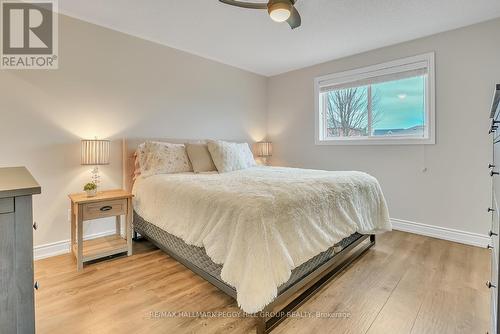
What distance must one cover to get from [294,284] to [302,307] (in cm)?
16

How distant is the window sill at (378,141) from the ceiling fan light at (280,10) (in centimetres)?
227

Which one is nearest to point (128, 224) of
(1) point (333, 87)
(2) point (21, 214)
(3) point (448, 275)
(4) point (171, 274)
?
(4) point (171, 274)

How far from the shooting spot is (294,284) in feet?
5.65

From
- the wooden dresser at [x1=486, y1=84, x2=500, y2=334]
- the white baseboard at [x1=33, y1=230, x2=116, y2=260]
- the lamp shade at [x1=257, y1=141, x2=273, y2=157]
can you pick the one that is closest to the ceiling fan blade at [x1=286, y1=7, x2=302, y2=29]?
the wooden dresser at [x1=486, y1=84, x2=500, y2=334]

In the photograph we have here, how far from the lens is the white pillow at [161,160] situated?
109 inches

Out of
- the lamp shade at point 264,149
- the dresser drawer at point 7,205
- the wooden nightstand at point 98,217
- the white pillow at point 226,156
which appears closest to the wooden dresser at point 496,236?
the dresser drawer at point 7,205

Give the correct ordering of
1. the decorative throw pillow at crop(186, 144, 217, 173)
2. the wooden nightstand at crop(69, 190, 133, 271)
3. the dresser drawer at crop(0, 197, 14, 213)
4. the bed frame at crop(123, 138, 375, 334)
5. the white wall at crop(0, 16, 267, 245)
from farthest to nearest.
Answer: the decorative throw pillow at crop(186, 144, 217, 173) → the white wall at crop(0, 16, 267, 245) → the wooden nightstand at crop(69, 190, 133, 271) → the bed frame at crop(123, 138, 375, 334) → the dresser drawer at crop(0, 197, 14, 213)

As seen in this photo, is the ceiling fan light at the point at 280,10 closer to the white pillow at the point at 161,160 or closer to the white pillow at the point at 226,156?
the white pillow at the point at 226,156

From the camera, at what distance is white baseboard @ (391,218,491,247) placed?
2738mm

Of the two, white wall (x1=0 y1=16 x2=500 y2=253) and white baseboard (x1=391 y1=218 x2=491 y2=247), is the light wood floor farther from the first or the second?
white wall (x1=0 y1=16 x2=500 y2=253)

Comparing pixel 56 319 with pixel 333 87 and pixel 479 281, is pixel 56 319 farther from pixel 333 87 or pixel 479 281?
pixel 333 87

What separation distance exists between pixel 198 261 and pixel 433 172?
290cm

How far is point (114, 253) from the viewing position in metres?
2.43

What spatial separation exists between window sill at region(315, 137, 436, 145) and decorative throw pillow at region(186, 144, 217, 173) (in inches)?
74.6
